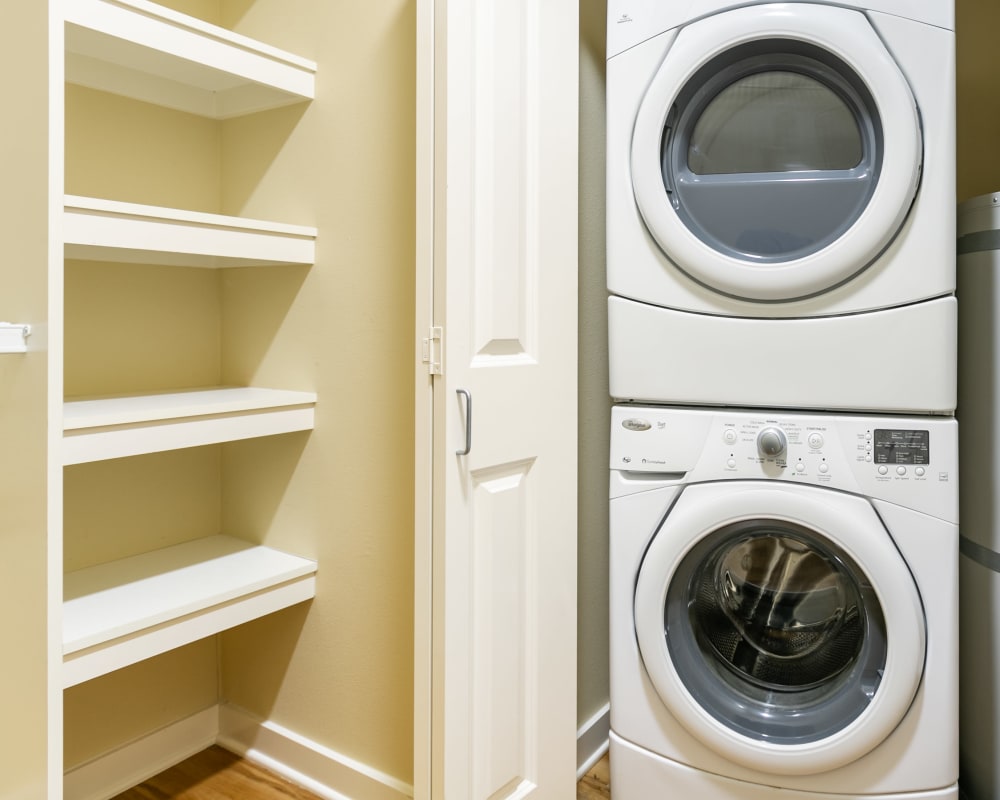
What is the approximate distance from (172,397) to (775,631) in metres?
1.32

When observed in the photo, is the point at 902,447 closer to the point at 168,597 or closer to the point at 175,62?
the point at 168,597

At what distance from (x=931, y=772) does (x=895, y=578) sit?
0.35 metres

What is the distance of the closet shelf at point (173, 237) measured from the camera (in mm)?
1280

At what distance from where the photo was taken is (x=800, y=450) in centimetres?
141

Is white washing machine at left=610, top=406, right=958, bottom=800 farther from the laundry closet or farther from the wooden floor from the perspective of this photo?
the laundry closet

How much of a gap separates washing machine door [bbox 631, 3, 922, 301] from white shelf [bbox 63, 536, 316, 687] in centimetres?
107

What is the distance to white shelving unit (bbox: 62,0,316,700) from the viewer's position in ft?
4.31

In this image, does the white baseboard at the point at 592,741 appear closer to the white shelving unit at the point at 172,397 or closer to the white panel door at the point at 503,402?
the white panel door at the point at 503,402

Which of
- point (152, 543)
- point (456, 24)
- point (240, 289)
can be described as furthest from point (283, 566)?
point (456, 24)

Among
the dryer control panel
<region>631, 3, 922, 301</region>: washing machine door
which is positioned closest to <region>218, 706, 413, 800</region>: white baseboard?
the dryer control panel

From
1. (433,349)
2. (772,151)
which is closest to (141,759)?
(433,349)
